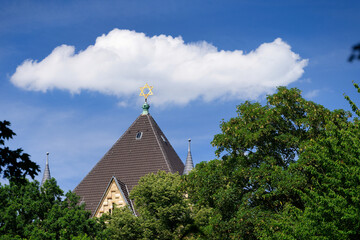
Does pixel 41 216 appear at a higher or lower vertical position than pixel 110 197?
lower

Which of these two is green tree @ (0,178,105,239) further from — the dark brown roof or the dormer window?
the dormer window

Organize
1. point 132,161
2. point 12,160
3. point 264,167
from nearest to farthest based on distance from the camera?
point 12,160 < point 264,167 < point 132,161

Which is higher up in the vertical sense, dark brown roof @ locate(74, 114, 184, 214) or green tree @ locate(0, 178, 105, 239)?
dark brown roof @ locate(74, 114, 184, 214)

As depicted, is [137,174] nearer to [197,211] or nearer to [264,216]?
[197,211]

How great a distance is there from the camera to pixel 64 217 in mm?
32781

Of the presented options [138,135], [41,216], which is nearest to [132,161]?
[138,135]

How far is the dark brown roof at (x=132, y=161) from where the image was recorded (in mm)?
53812

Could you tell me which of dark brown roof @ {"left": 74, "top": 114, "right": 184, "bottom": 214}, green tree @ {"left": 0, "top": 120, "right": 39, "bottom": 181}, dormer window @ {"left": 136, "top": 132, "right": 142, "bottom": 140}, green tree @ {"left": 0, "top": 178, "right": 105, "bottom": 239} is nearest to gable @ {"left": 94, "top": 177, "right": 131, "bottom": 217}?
dark brown roof @ {"left": 74, "top": 114, "right": 184, "bottom": 214}

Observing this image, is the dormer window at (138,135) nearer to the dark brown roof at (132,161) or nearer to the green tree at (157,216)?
the dark brown roof at (132,161)

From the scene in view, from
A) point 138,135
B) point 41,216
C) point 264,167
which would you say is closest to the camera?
point 264,167

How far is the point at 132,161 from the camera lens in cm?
5584

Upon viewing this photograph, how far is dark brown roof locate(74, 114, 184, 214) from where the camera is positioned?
53.8 m

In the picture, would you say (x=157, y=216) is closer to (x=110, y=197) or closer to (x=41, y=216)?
(x=41, y=216)

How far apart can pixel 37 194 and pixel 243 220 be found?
578 inches
